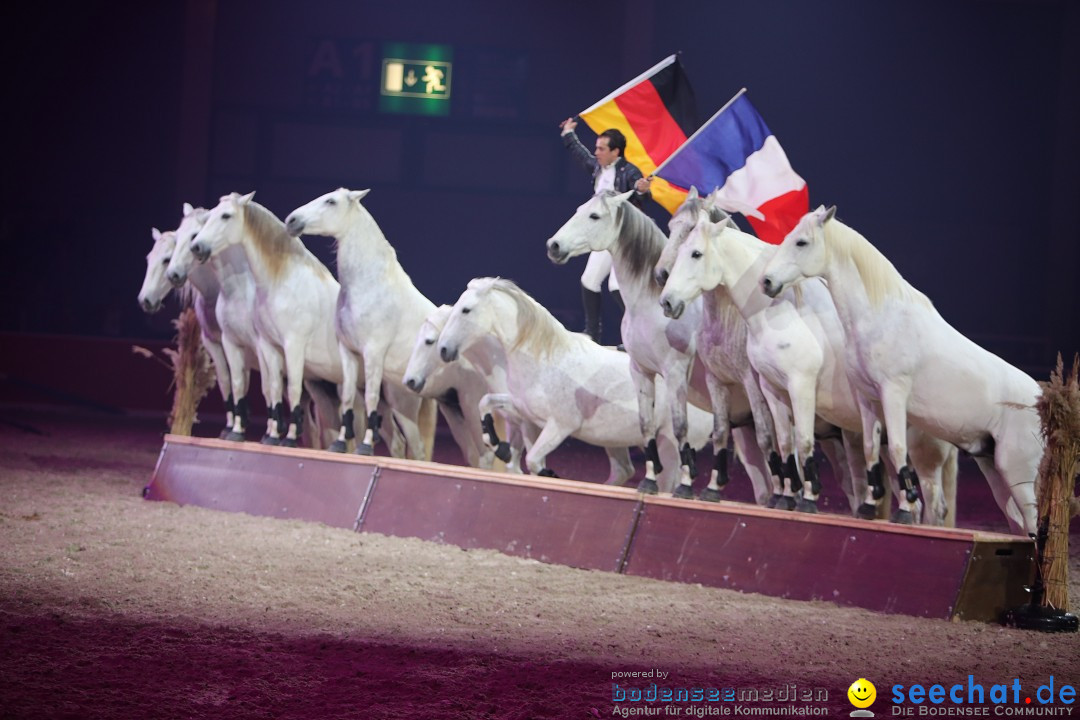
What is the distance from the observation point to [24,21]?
16.0 m

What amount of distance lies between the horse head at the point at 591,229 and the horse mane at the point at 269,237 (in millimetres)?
2471

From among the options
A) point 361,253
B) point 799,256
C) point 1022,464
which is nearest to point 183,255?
point 361,253

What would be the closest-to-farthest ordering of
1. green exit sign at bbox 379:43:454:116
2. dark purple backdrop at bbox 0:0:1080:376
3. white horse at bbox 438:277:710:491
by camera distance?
white horse at bbox 438:277:710:491 < dark purple backdrop at bbox 0:0:1080:376 < green exit sign at bbox 379:43:454:116

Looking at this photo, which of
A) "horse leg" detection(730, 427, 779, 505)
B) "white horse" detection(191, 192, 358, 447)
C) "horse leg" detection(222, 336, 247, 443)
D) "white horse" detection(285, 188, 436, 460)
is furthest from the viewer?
"horse leg" detection(222, 336, 247, 443)

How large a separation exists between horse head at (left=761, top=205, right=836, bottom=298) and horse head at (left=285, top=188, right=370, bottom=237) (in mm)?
3187

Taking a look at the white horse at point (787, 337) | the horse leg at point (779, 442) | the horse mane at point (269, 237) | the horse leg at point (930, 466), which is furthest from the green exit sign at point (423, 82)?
the horse leg at point (930, 466)

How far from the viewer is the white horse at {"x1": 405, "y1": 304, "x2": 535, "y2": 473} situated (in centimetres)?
736

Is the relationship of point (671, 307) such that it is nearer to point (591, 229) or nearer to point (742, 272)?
point (742, 272)

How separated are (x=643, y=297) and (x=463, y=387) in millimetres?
2128

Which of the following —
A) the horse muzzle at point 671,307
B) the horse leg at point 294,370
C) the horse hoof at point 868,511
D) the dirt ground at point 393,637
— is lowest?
the dirt ground at point 393,637

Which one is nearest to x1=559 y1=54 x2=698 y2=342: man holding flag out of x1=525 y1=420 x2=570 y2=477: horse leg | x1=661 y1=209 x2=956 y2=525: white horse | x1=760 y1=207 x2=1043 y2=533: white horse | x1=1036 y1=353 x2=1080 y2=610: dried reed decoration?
x1=525 y1=420 x2=570 y2=477: horse leg

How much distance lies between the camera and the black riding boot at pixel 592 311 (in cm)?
784

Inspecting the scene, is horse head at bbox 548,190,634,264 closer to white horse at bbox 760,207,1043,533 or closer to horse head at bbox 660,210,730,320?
horse head at bbox 660,210,730,320

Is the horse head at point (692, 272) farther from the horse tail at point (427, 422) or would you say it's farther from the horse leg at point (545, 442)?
the horse tail at point (427, 422)
